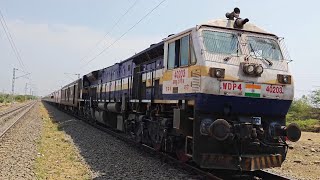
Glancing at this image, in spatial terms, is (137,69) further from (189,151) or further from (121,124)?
(189,151)

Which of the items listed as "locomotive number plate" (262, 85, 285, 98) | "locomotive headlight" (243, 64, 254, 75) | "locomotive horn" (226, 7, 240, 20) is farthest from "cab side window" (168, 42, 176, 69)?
"locomotive number plate" (262, 85, 285, 98)

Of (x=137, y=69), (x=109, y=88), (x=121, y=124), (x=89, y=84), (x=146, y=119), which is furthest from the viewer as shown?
(x=89, y=84)

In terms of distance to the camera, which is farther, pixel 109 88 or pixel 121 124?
pixel 109 88

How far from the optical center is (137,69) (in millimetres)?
14836

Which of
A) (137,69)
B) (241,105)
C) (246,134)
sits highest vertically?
(137,69)

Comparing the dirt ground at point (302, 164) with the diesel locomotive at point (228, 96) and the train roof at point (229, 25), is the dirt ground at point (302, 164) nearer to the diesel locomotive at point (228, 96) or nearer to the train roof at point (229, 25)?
the diesel locomotive at point (228, 96)

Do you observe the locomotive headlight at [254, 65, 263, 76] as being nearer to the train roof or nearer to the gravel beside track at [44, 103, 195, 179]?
the train roof

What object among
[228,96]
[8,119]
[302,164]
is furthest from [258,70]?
[8,119]

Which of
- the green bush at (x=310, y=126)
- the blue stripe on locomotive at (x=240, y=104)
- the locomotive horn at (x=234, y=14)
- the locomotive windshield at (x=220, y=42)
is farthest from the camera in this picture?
the green bush at (x=310, y=126)

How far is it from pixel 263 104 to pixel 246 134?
108 cm

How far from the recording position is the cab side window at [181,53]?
8.99 meters

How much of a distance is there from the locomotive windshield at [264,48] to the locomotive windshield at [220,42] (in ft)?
1.40

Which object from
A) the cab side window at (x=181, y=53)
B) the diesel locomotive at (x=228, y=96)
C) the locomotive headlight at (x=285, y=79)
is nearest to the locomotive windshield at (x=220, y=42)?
the diesel locomotive at (x=228, y=96)

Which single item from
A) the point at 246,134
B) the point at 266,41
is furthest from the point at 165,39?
the point at 246,134
